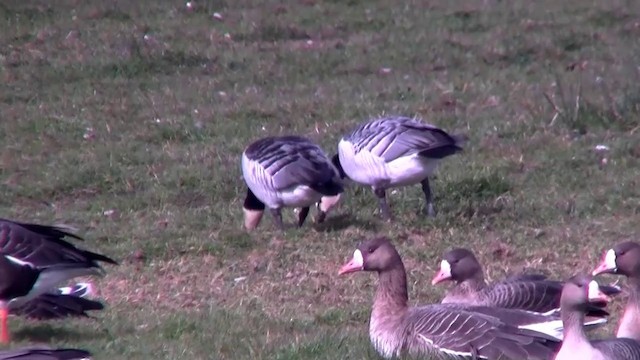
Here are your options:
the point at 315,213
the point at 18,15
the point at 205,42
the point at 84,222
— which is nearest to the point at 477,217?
the point at 315,213

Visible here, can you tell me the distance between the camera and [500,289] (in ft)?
24.2

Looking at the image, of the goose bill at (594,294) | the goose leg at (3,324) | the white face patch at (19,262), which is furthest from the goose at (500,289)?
the goose leg at (3,324)

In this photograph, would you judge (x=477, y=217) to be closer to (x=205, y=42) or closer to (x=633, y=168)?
(x=633, y=168)

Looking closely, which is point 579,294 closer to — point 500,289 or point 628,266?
point 628,266

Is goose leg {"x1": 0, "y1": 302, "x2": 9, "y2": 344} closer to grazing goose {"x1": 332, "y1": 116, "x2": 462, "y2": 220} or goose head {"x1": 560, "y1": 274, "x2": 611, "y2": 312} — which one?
goose head {"x1": 560, "y1": 274, "x2": 611, "y2": 312}

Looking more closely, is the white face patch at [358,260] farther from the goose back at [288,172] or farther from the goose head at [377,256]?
the goose back at [288,172]

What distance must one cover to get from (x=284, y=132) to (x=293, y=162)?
316 centimetres

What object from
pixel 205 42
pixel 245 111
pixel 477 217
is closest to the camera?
pixel 477 217

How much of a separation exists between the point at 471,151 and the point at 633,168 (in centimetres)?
155

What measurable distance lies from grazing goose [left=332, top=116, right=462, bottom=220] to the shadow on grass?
3423 millimetres

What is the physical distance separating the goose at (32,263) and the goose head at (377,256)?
1.45m

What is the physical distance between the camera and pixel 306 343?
6727mm

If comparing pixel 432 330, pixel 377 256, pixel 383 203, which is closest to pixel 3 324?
pixel 377 256

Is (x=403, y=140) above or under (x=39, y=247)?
under
